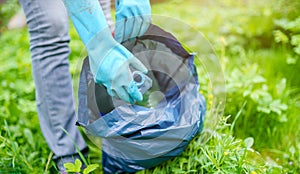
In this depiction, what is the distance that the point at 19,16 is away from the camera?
3.33 m

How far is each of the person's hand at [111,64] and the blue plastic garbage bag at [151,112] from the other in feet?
0.29

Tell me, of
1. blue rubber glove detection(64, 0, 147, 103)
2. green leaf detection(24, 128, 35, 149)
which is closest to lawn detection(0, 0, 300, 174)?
green leaf detection(24, 128, 35, 149)

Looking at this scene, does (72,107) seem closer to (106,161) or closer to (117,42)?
(106,161)

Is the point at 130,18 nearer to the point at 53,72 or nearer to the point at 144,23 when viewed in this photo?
the point at 144,23

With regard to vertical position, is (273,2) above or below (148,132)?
above

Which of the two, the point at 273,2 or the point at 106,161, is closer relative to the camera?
the point at 106,161

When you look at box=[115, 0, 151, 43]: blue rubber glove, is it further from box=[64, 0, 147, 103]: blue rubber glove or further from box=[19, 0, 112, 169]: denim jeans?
box=[19, 0, 112, 169]: denim jeans

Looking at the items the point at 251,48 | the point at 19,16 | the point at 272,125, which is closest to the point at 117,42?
the point at 272,125

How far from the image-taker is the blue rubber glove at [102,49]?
3.99ft

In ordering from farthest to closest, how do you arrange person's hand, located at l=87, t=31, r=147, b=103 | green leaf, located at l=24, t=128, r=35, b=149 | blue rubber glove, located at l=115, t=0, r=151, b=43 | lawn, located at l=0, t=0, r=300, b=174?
green leaf, located at l=24, t=128, r=35, b=149
lawn, located at l=0, t=0, r=300, b=174
blue rubber glove, located at l=115, t=0, r=151, b=43
person's hand, located at l=87, t=31, r=147, b=103

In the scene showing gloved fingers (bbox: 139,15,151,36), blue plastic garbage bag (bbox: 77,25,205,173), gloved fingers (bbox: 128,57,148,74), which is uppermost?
gloved fingers (bbox: 139,15,151,36)

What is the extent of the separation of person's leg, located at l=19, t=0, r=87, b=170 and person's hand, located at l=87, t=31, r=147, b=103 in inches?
10.3

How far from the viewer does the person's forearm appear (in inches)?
48.1

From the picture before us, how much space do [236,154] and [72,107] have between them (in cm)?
68
